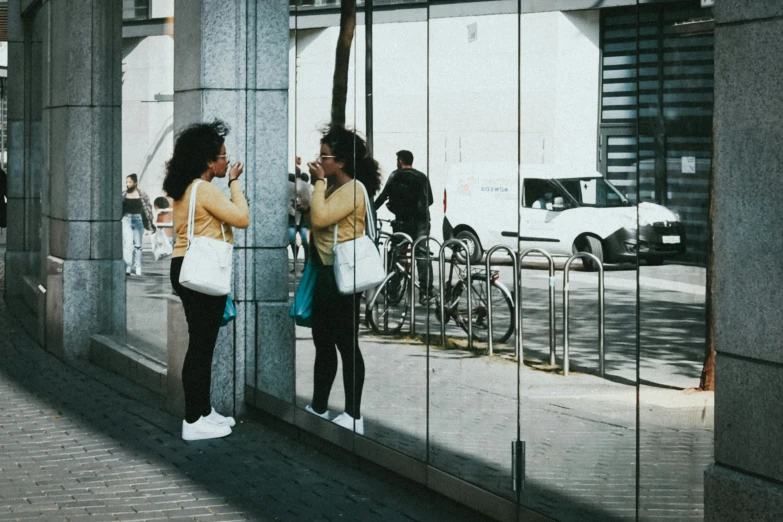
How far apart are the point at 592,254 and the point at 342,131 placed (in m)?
2.72

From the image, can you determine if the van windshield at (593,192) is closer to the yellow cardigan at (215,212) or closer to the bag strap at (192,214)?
the yellow cardigan at (215,212)

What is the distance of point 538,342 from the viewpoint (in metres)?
5.75

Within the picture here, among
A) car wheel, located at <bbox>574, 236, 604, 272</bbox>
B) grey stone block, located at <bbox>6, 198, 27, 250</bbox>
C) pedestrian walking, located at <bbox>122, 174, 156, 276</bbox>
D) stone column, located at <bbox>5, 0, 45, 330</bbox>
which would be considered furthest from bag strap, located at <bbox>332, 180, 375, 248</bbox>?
grey stone block, located at <bbox>6, 198, 27, 250</bbox>

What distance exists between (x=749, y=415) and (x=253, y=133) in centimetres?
519

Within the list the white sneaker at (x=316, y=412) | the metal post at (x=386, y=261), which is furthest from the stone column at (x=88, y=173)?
the metal post at (x=386, y=261)

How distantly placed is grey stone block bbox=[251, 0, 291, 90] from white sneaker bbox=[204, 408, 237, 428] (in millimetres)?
2128

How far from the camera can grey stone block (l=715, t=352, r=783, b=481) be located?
14.2 ft

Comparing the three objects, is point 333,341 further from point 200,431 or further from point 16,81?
point 16,81

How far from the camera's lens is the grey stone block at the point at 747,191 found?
429 cm

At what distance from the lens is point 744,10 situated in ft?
14.3

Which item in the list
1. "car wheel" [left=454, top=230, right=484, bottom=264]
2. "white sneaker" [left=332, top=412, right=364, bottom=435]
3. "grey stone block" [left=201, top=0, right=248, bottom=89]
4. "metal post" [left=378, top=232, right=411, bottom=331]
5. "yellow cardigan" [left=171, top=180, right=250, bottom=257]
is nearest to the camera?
"car wheel" [left=454, top=230, right=484, bottom=264]

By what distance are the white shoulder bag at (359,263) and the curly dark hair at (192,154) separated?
107 centimetres

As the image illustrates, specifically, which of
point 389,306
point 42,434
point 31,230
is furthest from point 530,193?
point 31,230

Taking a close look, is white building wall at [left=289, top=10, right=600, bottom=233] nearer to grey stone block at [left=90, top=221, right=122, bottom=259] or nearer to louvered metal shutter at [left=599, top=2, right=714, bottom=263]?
louvered metal shutter at [left=599, top=2, right=714, bottom=263]
